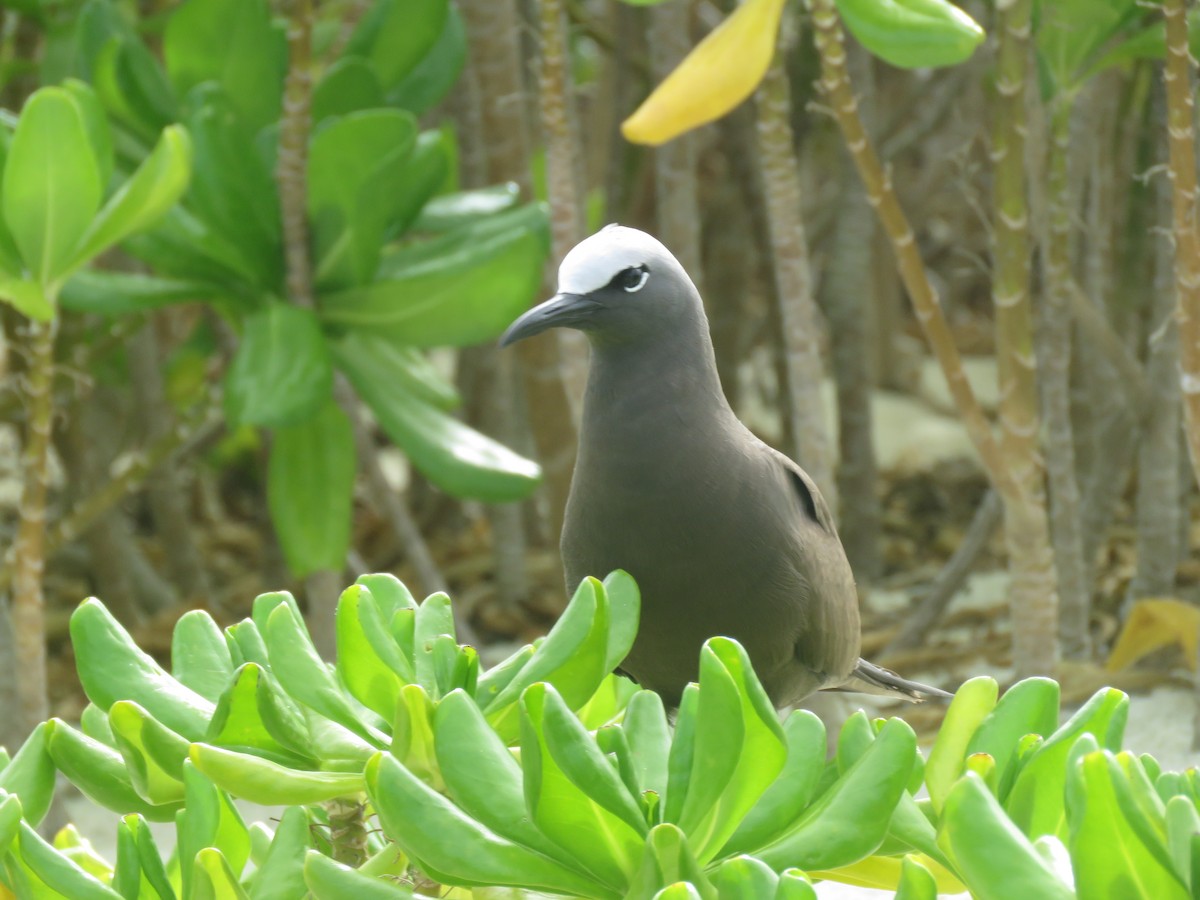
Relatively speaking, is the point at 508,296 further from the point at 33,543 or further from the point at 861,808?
the point at 861,808

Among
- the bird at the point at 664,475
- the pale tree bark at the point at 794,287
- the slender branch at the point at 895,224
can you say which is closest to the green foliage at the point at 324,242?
the pale tree bark at the point at 794,287

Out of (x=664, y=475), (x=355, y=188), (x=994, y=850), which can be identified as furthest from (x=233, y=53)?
(x=994, y=850)

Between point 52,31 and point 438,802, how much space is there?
2069 millimetres

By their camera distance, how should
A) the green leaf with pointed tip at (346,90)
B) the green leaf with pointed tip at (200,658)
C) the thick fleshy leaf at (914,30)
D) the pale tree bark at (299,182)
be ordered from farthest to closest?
the green leaf with pointed tip at (346,90) → the pale tree bark at (299,182) → the thick fleshy leaf at (914,30) → the green leaf with pointed tip at (200,658)

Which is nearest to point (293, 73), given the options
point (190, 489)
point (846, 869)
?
point (846, 869)

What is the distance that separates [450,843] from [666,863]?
119mm

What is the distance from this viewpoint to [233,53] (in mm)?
2170

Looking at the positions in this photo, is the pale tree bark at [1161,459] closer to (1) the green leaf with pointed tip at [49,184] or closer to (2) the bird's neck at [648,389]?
(2) the bird's neck at [648,389]

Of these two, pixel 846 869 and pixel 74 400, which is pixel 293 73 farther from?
pixel 846 869

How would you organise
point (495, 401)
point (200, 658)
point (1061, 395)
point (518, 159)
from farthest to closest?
point (495, 401) → point (518, 159) → point (1061, 395) → point (200, 658)

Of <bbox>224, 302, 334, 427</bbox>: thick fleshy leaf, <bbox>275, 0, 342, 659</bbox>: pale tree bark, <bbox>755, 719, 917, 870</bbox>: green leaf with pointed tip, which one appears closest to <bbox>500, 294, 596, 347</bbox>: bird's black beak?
<bbox>755, 719, 917, 870</bbox>: green leaf with pointed tip

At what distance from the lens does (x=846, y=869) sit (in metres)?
0.99

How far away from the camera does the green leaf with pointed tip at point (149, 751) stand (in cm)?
88

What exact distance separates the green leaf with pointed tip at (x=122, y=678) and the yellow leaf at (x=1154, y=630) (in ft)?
4.96
